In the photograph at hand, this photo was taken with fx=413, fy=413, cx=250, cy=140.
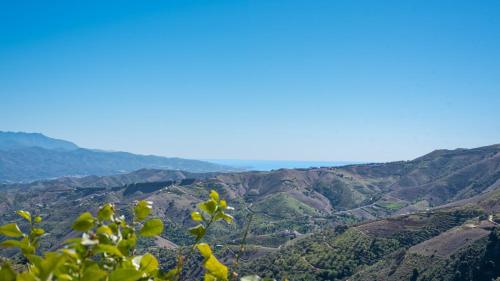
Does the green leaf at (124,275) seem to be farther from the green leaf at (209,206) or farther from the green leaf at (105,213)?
the green leaf at (209,206)

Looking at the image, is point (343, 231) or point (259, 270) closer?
point (259, 270)

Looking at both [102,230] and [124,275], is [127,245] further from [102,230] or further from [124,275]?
[124,275]

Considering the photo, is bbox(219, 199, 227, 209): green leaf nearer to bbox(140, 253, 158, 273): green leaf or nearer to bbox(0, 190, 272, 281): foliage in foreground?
bbox(0, 190, 272, 281): foliage in foreground

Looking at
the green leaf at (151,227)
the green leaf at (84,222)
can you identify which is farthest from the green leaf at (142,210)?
the green leaf at (84,222)

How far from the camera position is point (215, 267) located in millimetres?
1929

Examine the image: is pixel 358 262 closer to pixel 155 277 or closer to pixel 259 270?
pixel 259 270

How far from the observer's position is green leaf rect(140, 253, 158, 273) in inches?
72.5

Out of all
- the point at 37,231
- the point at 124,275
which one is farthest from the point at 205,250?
the point at 37,231

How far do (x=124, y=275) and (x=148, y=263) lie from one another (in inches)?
20.7

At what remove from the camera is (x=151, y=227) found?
1973 millimetres

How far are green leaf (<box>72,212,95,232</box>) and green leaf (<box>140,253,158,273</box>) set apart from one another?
29cm

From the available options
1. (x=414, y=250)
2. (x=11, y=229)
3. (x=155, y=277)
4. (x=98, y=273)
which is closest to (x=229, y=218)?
(x=155, y=277)

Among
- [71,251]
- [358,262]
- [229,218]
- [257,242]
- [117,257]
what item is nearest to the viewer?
[71,251]

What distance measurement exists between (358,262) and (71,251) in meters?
131
